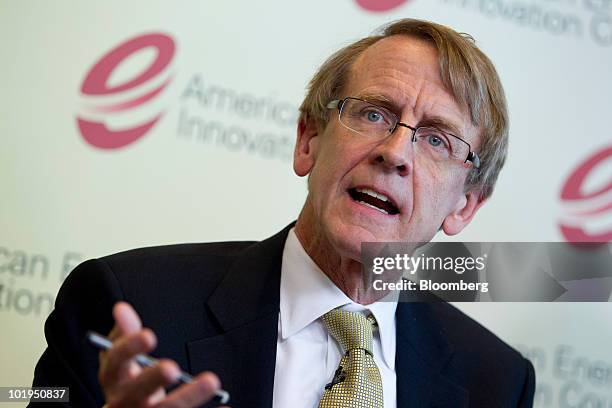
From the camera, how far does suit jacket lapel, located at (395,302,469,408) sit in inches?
86.2

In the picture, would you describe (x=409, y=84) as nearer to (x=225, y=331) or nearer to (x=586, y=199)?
(x=225, y=331)

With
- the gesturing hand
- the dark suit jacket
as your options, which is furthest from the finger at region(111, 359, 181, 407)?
the dark suit jacket

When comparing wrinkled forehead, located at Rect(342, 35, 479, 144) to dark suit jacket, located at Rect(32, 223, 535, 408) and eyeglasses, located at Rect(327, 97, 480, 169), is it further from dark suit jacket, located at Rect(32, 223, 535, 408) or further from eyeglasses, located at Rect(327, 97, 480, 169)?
dark suit jacket, located at Rect(32, 223, 535, 408)

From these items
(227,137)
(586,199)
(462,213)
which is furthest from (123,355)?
(586,199)

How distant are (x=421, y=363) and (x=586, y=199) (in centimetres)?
126

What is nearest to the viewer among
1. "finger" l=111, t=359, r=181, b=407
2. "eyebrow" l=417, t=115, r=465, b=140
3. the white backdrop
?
"finger" l=111, t=359, r=181, b=407

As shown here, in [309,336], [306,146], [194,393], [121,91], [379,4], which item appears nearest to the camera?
[194,393]

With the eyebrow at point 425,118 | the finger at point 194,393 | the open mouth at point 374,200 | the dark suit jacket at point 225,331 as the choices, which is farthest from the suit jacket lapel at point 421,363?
the finger at point 194,393

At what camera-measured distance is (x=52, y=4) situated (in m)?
2.83

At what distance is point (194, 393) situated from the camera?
4.43 feet

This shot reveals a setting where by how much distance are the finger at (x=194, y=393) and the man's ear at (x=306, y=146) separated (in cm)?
105

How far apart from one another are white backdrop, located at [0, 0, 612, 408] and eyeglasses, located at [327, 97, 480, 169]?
0.71 meters

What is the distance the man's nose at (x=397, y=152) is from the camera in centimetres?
211

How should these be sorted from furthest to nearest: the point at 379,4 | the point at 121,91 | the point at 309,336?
1. the point at 379,4
2. the point at 121,91
3. the point at 309,336
